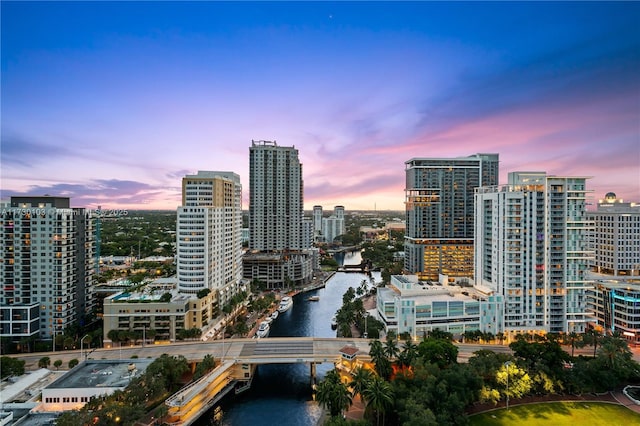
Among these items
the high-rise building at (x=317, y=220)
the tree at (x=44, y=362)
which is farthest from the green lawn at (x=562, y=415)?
the high-rise building at (x=317, y=220)

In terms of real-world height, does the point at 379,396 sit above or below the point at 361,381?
below

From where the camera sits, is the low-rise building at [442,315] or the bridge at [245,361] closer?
the bridge at [245,361]

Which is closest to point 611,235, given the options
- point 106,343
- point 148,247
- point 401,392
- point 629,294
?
point 629,294

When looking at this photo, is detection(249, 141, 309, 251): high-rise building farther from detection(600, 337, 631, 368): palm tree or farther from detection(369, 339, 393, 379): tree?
detection(600, 337, 631, 368): palm tree

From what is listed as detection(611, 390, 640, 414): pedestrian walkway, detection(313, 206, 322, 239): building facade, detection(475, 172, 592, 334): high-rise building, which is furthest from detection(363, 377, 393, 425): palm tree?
detection(313, 206, 322, 239): building facade

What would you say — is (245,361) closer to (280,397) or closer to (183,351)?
(280,397)

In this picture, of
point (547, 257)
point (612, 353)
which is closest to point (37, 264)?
point (612, 353)

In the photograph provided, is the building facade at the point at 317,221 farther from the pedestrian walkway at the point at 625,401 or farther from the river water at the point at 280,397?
the pedestrian walkway at the point at 625,401
